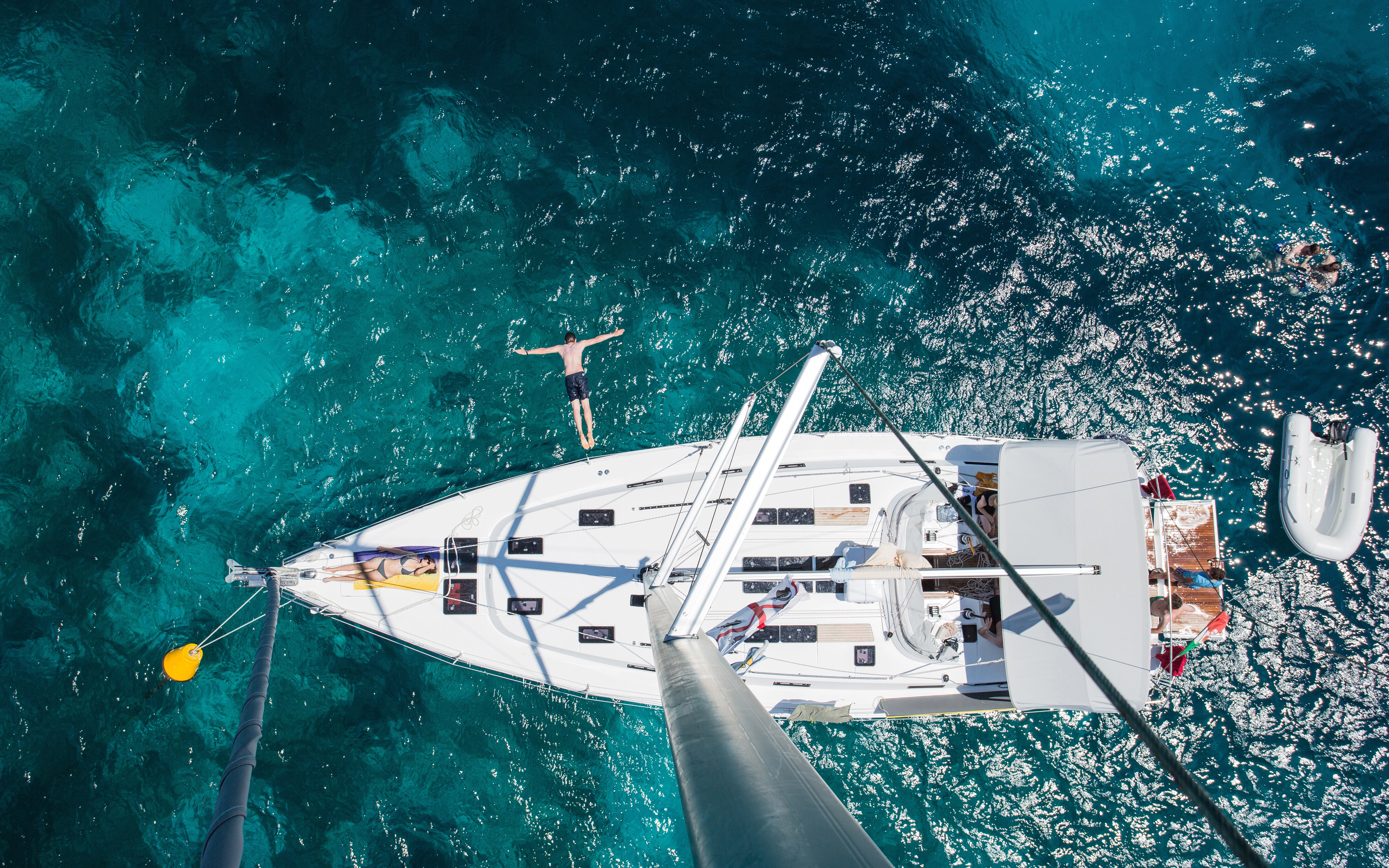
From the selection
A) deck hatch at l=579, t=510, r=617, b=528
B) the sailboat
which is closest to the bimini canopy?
the sailboat

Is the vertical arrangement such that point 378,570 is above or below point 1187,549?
above

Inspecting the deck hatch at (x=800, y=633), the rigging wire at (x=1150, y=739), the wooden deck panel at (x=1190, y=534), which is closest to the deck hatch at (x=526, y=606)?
the deck hatch at (x=800, y=633)

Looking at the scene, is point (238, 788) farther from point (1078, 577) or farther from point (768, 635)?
point (1078, 577)

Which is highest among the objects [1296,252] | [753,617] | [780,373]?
[1296,252]

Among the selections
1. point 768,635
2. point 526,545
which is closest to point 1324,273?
point 768,635

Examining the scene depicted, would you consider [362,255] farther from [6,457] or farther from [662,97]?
[6,457]

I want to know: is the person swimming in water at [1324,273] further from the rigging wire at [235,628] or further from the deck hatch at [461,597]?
the rigging wire at [235,628]

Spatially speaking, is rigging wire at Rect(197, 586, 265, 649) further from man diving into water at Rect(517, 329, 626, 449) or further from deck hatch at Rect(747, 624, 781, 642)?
deck hatch at Rect(747, 624, 781, 642)
